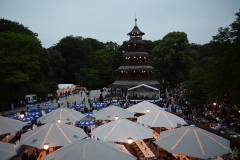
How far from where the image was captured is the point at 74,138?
12.3m

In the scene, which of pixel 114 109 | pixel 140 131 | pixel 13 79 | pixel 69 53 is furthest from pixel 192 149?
pixel 69 53

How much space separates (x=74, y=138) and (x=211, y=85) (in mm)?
18633

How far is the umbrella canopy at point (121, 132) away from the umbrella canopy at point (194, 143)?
1655mm

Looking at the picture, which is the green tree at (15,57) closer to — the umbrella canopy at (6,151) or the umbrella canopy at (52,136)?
the umbrella canopy at (52,136)

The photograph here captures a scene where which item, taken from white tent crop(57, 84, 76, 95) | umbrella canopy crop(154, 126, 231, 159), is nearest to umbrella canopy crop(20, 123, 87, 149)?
umbrella canopy crop(154, 126, 231, 159)

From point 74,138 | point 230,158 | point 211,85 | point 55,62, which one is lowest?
point 230,158

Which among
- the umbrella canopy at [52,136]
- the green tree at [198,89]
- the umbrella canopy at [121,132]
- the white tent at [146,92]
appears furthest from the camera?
the white tent at [146,92]

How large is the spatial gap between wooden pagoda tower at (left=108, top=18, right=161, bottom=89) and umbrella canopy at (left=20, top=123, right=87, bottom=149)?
30.8 m

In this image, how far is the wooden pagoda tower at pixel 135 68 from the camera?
144 feet

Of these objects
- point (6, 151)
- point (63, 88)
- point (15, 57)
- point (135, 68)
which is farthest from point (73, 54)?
point (6, 151)

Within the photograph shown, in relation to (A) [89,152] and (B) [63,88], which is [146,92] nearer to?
(B) [63,88]

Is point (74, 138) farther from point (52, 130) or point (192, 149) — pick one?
point (192, 149)

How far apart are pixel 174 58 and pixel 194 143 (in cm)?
4715

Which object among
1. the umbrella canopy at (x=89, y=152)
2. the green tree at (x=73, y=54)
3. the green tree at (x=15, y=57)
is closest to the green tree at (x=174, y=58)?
the green tree at (x=73, y=54)
